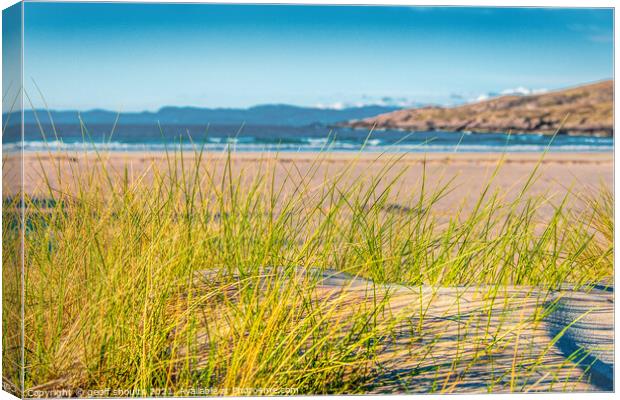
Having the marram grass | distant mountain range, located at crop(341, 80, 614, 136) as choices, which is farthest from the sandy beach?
distant mountain range, located at crop(341, 80, 614, 136)

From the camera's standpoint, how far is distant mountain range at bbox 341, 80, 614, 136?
10.1ft

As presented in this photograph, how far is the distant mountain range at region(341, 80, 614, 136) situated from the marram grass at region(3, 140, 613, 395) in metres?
0.25

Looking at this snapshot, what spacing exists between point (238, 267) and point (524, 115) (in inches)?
58.8

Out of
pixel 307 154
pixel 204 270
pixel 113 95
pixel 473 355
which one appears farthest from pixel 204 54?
pixel 473 355

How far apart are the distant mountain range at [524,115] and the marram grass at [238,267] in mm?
245

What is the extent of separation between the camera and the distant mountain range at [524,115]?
3.08 metres

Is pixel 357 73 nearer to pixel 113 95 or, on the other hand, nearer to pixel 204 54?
pixel 204 54

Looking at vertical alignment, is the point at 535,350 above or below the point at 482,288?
below

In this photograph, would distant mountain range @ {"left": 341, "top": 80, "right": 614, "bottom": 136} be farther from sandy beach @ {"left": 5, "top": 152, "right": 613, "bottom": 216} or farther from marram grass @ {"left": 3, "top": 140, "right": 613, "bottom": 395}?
marram grass @ {"left": 3, "top": 140, "right": 613, "bottom": 395}

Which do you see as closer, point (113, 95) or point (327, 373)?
point (327, 373)

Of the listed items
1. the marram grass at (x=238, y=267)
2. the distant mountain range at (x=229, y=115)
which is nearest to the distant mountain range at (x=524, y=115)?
the distant mountain range at (x=229, y=115)

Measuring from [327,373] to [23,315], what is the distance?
1072 mm

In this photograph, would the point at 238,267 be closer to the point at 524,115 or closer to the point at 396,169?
the point at 396,169

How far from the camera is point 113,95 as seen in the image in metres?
2.85
